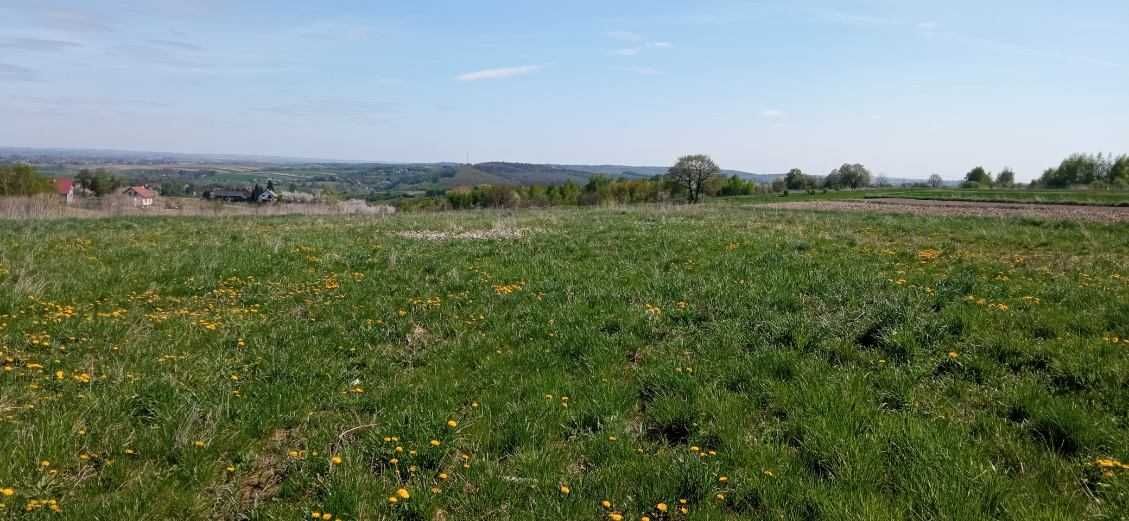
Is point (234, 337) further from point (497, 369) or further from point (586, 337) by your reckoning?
point (586, 337)

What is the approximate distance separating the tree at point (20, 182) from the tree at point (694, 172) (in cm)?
7570

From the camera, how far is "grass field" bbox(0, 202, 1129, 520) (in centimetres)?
Answer: 404

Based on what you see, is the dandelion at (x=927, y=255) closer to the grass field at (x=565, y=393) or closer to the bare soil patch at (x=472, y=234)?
the grass field at (x=565, y=393)

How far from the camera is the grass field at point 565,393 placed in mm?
4039

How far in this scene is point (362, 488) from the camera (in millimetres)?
4121

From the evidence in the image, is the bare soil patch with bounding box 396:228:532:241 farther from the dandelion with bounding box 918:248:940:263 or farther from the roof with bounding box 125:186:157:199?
the roof with bounding box 125:186:157:199

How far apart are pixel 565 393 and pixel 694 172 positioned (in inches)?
3292

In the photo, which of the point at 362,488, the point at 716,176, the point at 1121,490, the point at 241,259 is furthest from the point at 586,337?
the point at 716,176

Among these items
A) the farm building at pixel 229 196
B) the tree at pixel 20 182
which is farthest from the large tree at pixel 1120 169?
the tree at pixel 20 182

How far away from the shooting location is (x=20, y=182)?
2416 inches

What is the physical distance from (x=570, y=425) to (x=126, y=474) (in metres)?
3.32

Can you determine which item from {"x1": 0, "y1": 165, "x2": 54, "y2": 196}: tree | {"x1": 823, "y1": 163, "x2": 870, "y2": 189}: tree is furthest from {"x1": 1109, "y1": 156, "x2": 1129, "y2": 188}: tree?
{"x1": 0, "y1": 165, "x2": 54, "y2": 196}: tree

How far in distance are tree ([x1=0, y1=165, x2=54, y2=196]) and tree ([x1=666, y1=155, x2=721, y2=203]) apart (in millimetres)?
75699

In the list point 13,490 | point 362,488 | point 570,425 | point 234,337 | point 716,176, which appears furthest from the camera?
point 716,176
